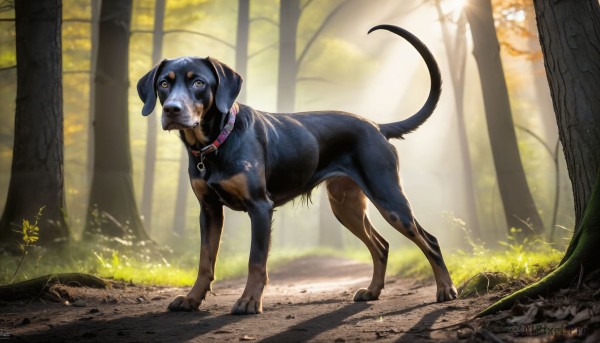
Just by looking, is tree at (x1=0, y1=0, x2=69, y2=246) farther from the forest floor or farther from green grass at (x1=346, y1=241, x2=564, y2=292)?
green grass at (x1=346, y1=241, x2=564, y2=292)

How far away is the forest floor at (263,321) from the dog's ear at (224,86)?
1766 millimetres

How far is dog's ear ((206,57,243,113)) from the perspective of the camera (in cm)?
453

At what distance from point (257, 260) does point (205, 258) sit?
0.59m

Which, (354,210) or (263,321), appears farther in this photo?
(354,210)

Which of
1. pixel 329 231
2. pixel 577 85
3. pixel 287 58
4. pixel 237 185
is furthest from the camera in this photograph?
pixel 329 231

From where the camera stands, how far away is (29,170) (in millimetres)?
7414

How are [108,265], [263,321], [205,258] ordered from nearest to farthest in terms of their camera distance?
[263,321] → [205,258] → [108,265]

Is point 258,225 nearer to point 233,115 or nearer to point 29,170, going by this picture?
point 233,115

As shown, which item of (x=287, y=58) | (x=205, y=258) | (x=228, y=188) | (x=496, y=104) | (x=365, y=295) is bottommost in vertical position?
(x=365, y=295)

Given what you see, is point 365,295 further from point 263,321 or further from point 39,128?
point 39,128

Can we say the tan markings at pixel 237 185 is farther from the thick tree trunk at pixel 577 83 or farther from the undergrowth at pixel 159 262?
the thick tree trunk at pixel 577 83

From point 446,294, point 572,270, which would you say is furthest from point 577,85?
point 446,294

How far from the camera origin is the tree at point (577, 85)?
419 centimetres

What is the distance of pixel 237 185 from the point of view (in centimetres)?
457
